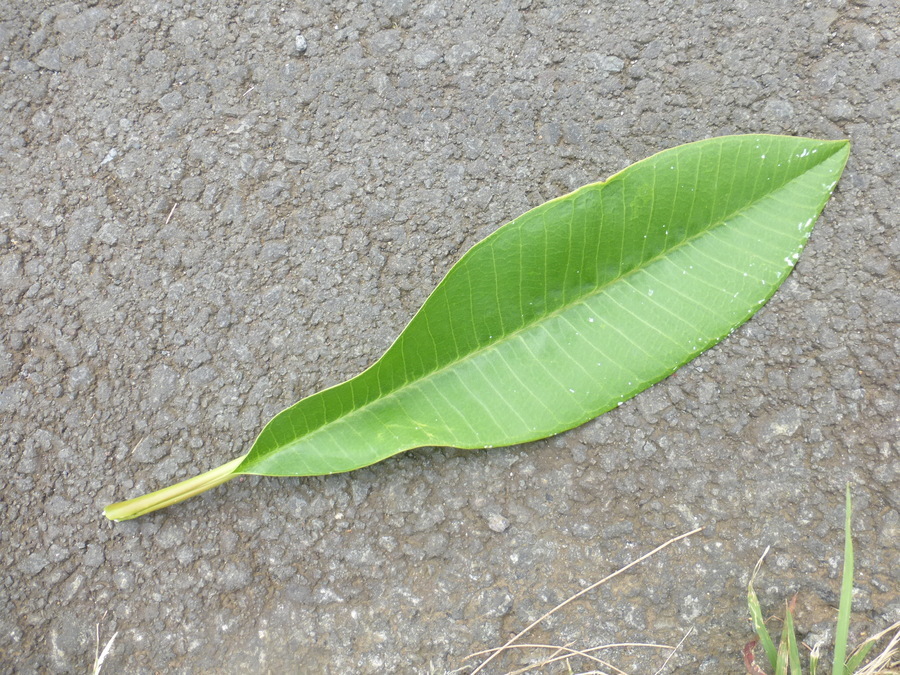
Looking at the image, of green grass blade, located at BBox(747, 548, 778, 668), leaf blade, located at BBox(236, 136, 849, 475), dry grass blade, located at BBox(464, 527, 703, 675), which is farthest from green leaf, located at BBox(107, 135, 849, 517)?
green grass blade, located at BBox(747, 548, 778, 668)

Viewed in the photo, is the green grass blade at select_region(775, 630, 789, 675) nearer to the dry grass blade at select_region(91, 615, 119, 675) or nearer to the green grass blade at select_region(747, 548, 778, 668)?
the green grass blade at select_region(747, 548, 778, 668)

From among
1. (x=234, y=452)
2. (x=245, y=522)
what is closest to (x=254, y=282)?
(x=234, y=452)

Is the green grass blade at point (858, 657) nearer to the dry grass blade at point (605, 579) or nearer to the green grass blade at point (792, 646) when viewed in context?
the green grass blade at point (792, 646)

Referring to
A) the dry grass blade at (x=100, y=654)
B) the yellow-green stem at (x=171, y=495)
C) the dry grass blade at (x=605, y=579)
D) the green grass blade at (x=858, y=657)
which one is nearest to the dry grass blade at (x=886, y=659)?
the green grass blade at (x=858, y=657)

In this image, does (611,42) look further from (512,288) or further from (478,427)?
(478,427)

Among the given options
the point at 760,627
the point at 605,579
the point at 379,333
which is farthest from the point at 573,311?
the point at 760,627

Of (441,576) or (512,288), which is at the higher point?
(512,288)
